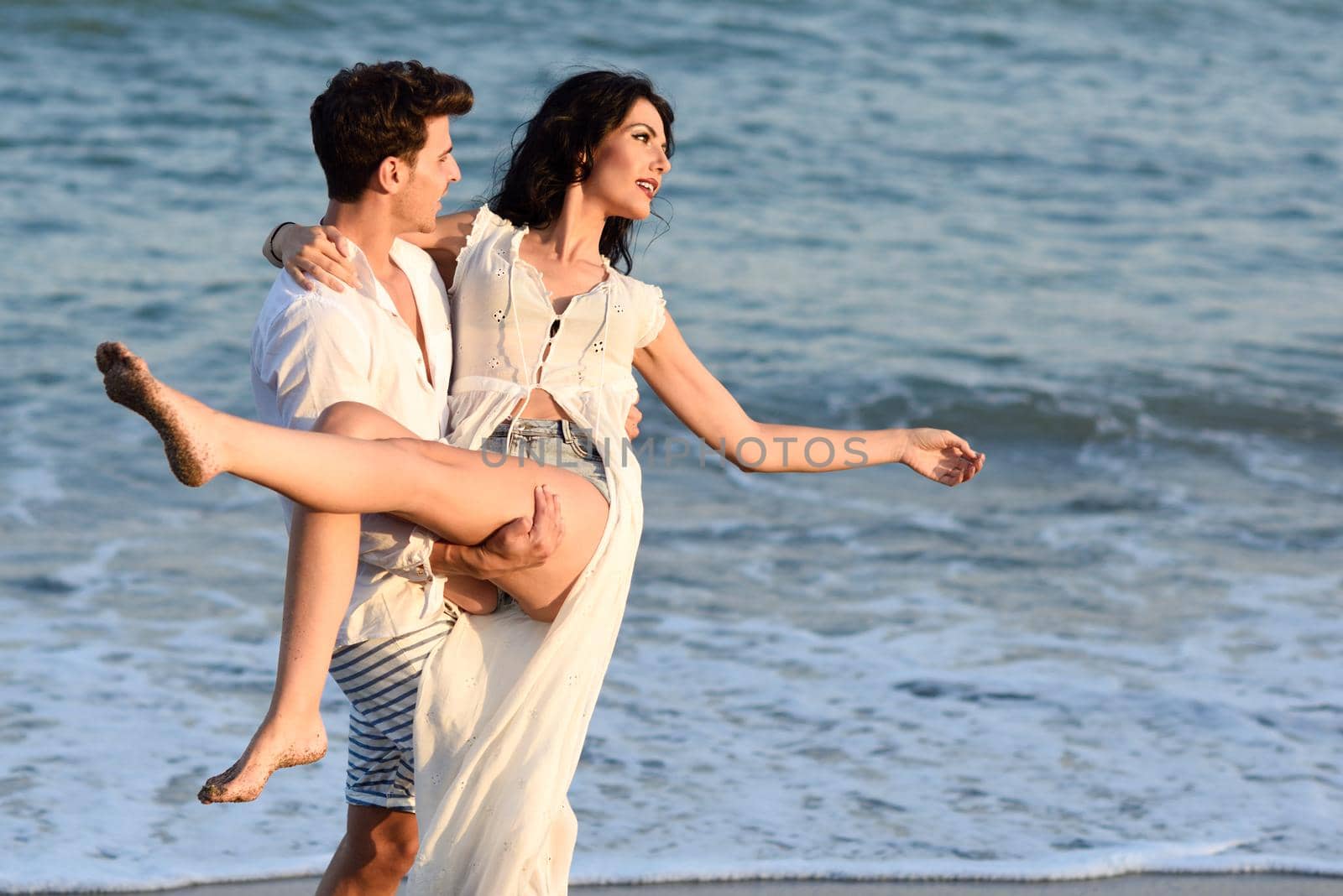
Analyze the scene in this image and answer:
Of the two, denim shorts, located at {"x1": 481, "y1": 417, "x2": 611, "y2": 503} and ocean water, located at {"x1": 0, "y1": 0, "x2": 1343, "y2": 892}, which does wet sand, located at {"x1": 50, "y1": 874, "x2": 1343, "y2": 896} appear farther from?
denim shorts, located at {"x1": 481, "y1": 417, "x2": 611, "y2": 503}

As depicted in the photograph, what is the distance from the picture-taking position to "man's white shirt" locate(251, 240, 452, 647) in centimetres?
261

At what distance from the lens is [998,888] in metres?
3.62

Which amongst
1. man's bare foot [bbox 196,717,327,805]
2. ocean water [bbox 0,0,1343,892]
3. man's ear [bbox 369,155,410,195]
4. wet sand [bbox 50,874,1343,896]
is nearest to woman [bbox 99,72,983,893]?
man's bare foot [bbox 196,717,327,805]

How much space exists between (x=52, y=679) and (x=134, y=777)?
28.1 inches

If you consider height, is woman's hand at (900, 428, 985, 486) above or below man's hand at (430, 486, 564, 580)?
above

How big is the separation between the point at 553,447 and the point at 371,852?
2.88ft

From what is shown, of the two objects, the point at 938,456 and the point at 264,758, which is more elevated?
the point at 938,456

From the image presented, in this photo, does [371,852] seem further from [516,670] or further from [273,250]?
[273,250]

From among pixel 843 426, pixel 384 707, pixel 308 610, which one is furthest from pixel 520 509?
pixel 843 426

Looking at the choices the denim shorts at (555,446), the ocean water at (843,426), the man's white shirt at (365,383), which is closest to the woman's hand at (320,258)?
the man's white shirt at (365,383)

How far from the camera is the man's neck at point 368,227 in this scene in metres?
2.88

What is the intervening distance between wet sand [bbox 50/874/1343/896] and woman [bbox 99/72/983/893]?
2.69 ft

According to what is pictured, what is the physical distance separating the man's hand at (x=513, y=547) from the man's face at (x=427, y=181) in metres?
0.62

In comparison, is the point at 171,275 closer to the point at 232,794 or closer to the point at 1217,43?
the point at 232,794
